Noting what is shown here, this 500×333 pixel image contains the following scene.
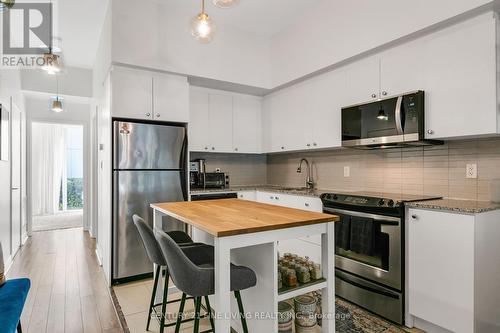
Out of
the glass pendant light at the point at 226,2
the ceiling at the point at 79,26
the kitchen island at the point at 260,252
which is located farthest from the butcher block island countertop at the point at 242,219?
the ceiling at the point at 79,26

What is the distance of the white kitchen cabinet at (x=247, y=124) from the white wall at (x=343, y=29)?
1.70 ft

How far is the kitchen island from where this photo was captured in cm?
139

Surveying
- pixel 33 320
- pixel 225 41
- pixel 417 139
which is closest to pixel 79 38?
pixel 225 41

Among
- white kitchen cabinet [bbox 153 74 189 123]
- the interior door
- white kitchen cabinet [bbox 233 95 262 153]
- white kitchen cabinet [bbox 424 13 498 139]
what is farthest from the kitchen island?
the interior door

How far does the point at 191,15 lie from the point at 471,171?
3.25m

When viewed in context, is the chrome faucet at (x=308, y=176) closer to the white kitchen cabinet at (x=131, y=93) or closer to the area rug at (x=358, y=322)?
the area rug at (x=358, y=322)

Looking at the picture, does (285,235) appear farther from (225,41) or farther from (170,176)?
(225,41)

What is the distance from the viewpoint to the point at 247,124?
14.2 ft

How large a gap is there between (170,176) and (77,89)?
2738 mm

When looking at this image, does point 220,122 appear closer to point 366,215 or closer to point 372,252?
point 366,215

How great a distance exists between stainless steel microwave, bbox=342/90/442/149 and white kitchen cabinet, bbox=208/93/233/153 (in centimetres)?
169

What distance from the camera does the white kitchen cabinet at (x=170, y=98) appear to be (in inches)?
129
